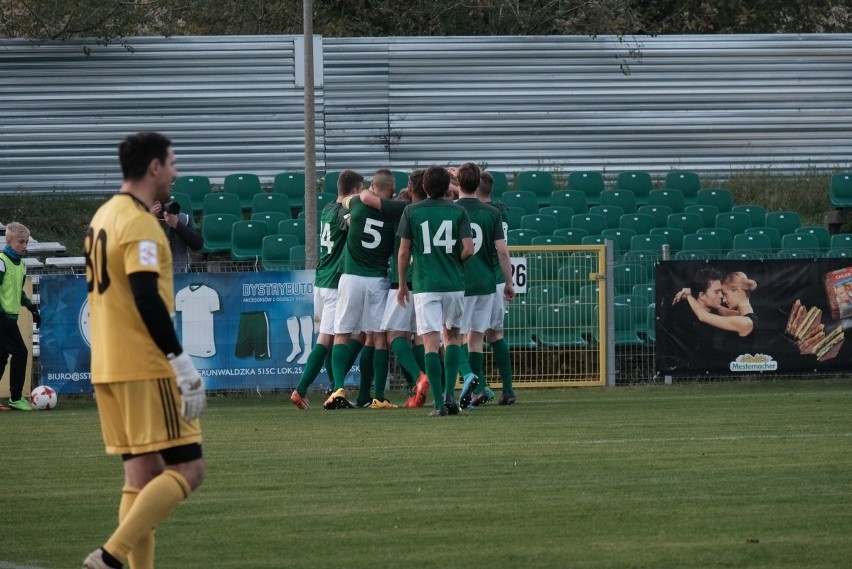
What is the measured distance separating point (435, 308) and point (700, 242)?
30.3 ft

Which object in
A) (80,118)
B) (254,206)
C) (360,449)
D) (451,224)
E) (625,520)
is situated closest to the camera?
(625,520)

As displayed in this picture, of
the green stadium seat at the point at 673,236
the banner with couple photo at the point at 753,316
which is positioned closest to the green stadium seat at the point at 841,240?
the green stadium seat at the point at 673,236

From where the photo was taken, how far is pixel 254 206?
23125 millimetres

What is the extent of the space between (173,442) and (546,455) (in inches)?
176

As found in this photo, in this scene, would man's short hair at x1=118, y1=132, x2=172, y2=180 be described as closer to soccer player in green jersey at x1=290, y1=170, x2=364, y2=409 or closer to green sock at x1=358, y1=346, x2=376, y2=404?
soccer player in green jersey at x1=290, y1=170, x2=364, y2=409

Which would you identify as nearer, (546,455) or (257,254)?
(546,455)

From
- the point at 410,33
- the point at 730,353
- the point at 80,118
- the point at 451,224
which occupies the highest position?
the point at 410,33

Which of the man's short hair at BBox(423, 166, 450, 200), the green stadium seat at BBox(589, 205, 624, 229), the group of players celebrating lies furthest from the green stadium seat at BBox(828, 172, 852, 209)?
the man's short hair at BBox(423, 166, 450, 200)

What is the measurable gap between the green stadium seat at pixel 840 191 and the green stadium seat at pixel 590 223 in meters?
4.84

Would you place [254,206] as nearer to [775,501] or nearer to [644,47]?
[644,47]

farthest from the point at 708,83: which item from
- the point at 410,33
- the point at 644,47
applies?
the point at 410,33

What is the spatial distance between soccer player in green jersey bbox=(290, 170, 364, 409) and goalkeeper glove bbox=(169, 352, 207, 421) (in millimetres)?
8623

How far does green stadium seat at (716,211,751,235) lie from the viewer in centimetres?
2181

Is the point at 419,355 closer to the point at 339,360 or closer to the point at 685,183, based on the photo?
the point at 339,360
